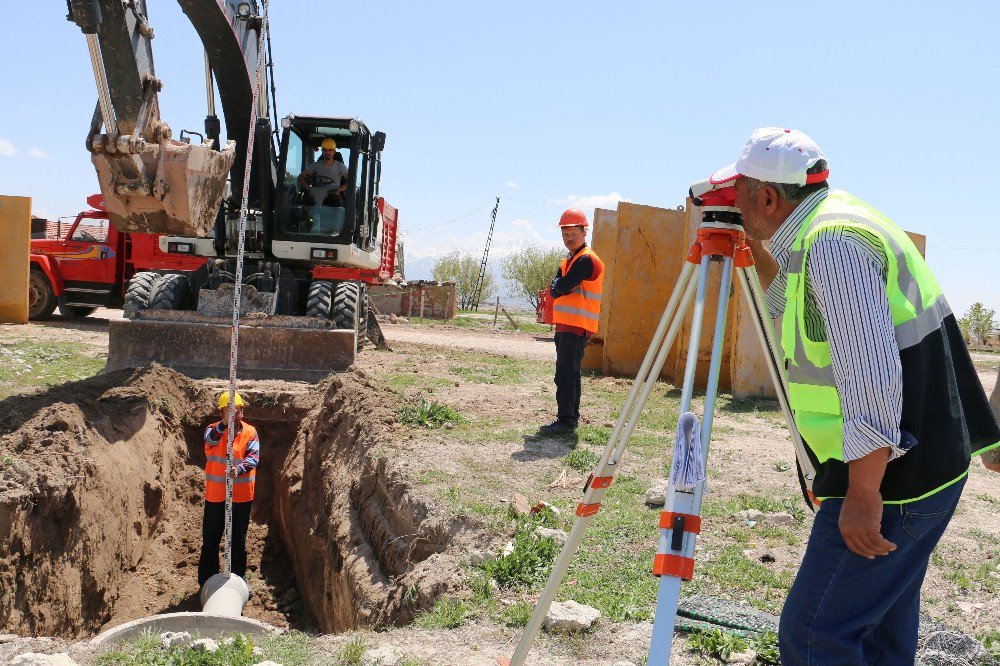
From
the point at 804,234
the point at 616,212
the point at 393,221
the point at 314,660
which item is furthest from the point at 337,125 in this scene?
the point at 804,234

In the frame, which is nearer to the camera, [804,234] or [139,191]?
[804,234]

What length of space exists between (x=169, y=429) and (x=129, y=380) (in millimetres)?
642

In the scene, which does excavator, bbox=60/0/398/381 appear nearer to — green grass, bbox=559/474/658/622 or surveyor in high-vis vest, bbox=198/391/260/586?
surveyor in high-vis vest, bbox=198/391/260/586

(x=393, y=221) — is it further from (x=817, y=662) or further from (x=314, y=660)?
(x=817, y=662)

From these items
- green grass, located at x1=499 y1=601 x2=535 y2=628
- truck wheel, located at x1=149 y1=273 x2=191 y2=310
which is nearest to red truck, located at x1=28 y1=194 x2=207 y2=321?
truck wheel, located at x1=149 y1=273 x2=191 y2=310

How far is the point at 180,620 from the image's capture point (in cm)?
609

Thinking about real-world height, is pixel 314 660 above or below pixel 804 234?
below

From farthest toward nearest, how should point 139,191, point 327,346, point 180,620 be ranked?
point 327,346
point 139,191
point 180,620

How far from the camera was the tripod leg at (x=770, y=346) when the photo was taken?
2621 millimetres

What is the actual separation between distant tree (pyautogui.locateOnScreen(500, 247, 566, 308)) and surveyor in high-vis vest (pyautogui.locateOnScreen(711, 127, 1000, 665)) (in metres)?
48.3

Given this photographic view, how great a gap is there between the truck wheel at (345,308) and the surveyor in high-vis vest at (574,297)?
4005 mm

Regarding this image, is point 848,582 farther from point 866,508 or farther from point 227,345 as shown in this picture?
point 227,345

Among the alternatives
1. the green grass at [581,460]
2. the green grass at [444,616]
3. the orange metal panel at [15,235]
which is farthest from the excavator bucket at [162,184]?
the orange metal panel at [15,235]

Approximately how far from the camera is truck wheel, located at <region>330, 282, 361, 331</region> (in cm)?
1101
